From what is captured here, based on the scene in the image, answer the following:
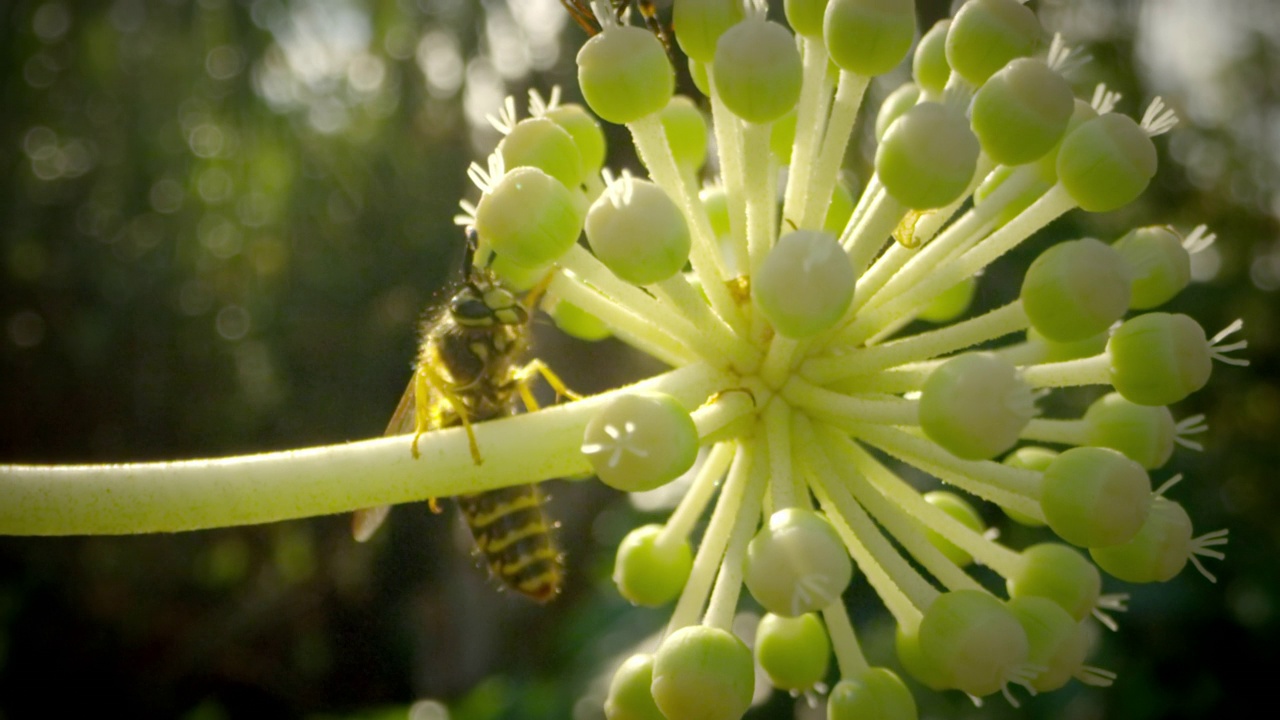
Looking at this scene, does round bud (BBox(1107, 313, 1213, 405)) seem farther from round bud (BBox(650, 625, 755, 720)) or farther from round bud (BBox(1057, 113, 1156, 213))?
round bud (BBox(650, 625, 755, 720))

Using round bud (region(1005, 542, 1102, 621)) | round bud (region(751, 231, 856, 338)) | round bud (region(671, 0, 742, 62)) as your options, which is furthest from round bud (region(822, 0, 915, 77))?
round bud (region(1005, 542, 1102, 621))

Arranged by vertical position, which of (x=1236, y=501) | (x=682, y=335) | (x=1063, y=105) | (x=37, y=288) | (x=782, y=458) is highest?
(x=1063, y=105)

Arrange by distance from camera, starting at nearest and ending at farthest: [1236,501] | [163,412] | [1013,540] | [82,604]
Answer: [1013,540] < [1236,501] < [82,604] < [163,412]

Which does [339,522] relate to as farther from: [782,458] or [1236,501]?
[782,458]

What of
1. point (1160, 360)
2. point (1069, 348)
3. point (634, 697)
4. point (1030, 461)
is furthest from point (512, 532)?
point (1160, 360)

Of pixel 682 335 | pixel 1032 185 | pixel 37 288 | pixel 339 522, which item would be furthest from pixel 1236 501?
pixel 37 288

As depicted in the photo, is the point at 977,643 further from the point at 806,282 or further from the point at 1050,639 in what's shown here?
the point at 806,282
